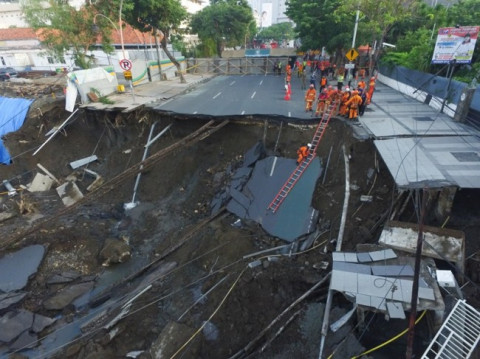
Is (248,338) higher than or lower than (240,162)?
lower

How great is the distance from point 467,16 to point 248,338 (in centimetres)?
2574

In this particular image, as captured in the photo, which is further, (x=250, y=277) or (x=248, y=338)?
(x=250, y=277)

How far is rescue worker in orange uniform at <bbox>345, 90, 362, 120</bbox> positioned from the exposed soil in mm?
574

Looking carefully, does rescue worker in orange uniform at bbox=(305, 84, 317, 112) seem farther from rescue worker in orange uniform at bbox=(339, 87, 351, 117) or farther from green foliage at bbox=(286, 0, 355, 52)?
green foliage at bbox=(286, 0, 355, 52)

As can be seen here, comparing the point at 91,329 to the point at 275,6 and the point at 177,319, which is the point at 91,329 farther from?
the point at 275,6

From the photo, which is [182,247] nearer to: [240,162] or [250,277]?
[250,277]

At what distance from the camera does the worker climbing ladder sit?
1155 cm

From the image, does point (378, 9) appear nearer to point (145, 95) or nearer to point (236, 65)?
point (145, 95)

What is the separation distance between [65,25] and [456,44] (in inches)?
982

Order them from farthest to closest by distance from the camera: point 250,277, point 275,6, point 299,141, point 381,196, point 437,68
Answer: point 275,6, point 437,68, point 299,141, point 381,196, point 250,277

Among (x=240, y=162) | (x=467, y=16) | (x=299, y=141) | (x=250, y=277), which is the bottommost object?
(x=250, y=277)

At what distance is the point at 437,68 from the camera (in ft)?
60.9

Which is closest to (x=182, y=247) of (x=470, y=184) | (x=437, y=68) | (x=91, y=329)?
(x=91, y=329)

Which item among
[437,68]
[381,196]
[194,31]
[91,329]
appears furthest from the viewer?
[194,31]
